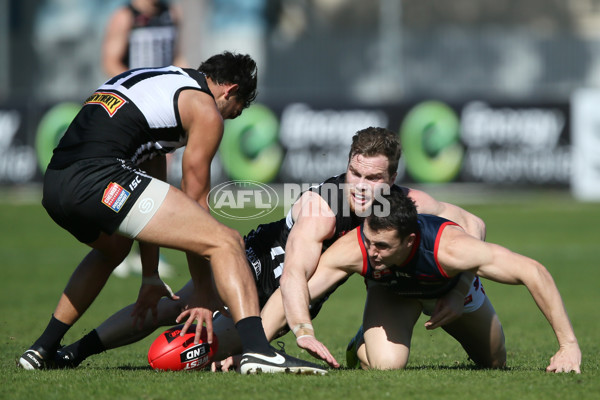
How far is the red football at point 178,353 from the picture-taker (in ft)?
18.6

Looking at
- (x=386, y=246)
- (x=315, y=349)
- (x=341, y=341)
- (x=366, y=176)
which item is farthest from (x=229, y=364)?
(x=341, y=341)

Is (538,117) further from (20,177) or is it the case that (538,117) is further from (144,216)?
(144,216)

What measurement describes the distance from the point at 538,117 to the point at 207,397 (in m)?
15.3

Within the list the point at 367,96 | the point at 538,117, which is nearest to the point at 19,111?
the point at 538,117

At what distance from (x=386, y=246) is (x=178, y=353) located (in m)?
1.52

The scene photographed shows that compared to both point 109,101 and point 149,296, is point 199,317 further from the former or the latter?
point 109,101

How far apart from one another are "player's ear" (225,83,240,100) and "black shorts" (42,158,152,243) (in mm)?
827

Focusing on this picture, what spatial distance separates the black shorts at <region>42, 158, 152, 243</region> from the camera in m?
5.17

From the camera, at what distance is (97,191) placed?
5.19m

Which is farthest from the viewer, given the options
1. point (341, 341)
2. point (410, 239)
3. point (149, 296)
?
point (341, 341)

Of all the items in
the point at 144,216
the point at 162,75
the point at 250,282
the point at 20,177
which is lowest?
the point at 20,177

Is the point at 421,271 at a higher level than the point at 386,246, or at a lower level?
lower

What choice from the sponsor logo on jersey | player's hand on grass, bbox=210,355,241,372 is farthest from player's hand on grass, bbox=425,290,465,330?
the sponsor logo on jersey

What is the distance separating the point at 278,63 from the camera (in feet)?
98.6
